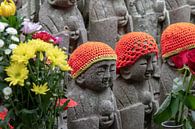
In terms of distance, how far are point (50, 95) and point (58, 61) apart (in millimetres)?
111

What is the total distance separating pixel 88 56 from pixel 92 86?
16cm

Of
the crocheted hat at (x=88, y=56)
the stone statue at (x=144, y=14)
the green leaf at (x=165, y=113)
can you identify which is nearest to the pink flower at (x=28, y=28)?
the green leaf at (x=165, y=113)

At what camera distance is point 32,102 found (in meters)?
1.64

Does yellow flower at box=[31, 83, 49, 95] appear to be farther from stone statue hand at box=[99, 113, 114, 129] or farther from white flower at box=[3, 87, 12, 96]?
stone statue hand at box=[99, 113, 114, 129]

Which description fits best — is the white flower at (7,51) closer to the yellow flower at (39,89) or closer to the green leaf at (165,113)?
the yellow flower at (39,89)

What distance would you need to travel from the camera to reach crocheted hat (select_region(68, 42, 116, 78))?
2.38 m

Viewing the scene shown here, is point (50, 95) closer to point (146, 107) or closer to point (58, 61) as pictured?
A: point (58, 61)

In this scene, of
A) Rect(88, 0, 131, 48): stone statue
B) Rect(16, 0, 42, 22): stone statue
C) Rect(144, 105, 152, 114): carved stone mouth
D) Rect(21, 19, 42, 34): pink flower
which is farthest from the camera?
Rect(88, 0, 131, 48): stone statue

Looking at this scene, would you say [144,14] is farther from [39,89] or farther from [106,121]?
[39,89]

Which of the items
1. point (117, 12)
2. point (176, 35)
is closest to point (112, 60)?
point (176, 35)

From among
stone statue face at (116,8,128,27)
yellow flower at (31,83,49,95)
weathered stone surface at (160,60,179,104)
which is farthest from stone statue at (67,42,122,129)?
stone statue face at (116,8,128,27)

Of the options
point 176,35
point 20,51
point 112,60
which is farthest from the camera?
point 176,35

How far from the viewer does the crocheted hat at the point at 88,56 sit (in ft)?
7.80

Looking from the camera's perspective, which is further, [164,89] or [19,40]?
[164,89]
